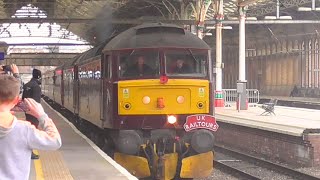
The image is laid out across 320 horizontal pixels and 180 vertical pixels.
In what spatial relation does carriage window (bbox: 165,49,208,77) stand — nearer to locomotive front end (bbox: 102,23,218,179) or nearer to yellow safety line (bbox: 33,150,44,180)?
locomotive front end (bbox: 102,23,218,179)

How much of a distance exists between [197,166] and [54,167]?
107 inches

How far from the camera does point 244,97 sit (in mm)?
25594

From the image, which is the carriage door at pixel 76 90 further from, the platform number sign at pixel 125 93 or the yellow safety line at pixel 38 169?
the platform number sign at pixel 125 93

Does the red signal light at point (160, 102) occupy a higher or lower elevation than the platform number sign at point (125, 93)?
lower

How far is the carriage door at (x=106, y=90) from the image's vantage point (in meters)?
10.9

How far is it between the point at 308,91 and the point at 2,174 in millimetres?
→ 43524

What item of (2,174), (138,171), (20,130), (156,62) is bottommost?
(138,171)

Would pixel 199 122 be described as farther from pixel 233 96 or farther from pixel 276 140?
pixel 233 96

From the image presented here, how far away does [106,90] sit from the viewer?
1111 centimetres

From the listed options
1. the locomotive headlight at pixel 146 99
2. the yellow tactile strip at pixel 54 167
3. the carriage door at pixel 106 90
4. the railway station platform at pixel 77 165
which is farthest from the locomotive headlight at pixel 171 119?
the yellow tactile strip at pixel 54 167

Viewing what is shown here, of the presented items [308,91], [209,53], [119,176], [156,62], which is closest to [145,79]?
[156,62]

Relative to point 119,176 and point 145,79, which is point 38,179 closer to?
point 119,176

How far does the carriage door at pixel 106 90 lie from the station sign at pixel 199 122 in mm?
1551

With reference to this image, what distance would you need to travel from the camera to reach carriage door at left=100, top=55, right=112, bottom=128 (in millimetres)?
10859
